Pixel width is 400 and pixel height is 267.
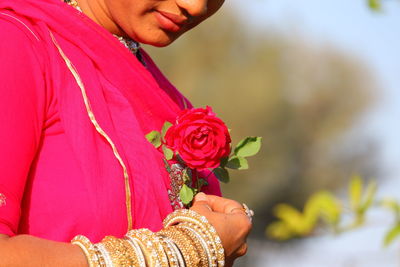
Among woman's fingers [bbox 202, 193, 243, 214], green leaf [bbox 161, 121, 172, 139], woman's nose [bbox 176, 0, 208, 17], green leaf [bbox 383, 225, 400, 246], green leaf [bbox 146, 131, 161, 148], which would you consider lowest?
green leaf [bbox 383, 225, 400, 246]

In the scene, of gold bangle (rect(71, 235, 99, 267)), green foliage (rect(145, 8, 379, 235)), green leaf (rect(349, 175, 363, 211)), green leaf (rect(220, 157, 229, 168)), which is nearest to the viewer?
gold bangle (rect(71, 235, 99, 267))

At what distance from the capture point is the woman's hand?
1.98m

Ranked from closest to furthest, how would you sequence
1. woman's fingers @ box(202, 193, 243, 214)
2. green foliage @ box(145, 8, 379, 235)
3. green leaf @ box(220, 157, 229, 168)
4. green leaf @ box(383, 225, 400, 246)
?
1. woman's fingers @ box(202, 193, 243, 214)
2. green leaf @ box(220, 157, 229, 168)
3. green leaf @ box(383, 225, 400, 246)
4. green foliage @ box(145, 8, 379, 235)

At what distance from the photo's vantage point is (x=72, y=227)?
6.18 ft

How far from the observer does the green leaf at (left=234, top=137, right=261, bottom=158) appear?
2.20m

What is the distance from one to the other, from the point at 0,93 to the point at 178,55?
57.9ft

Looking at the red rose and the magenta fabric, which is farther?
the red rose

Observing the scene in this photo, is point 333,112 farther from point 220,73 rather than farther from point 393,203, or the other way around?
point 393,203

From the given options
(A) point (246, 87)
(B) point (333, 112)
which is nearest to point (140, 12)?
(A) point (246, 87)

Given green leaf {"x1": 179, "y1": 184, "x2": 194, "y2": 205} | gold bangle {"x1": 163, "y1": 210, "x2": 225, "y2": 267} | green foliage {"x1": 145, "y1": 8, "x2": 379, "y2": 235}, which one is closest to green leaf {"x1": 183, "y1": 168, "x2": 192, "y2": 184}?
green leaf {"x1": 179, "y1": 184, "x2": 194, "y2": 205}

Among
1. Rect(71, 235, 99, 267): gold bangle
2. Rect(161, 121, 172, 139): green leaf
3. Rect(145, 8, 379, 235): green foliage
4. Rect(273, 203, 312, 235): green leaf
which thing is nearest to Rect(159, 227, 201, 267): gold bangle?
Rect(71, 235, 99, 267): gold bangle

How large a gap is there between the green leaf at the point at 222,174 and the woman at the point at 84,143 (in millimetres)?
98

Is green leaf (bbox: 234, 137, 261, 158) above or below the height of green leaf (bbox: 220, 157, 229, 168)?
above

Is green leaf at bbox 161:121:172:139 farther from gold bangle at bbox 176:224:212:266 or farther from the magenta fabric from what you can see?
gold bangle at bbox 176:224:212:266
